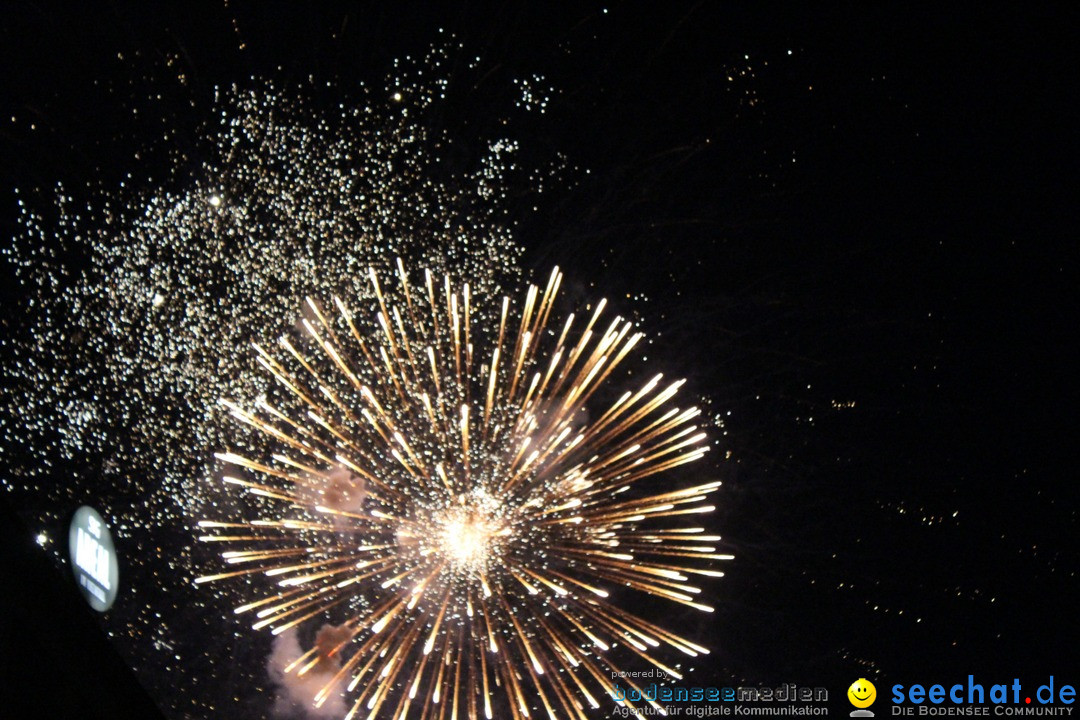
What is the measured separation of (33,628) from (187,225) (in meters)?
7.40

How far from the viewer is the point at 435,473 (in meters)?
9.35

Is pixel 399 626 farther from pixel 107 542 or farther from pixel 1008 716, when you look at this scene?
pixel 1008 716

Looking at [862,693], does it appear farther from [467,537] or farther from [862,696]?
[467,537]

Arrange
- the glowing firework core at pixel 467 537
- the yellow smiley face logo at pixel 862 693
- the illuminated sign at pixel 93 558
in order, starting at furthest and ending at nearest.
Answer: the yellow smiley face logo at pixel 862 693 → the glowing firework core at pixel 467 537 → the illuminated sign at pixel 93 558

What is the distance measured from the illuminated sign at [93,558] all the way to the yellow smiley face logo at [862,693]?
11.0 m

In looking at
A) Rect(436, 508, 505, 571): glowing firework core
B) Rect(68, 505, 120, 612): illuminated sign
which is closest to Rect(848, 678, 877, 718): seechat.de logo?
Rect(436, 508, 505, 571): glowing firework core

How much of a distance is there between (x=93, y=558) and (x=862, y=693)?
459 inches

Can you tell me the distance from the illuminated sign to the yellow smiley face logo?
11.0 metres

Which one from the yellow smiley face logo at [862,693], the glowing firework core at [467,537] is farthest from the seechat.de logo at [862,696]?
the glowing firework core at [467,537]

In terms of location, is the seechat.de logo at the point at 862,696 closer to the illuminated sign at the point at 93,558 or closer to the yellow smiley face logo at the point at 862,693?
the yellow smiley face logo at the point at 862,693

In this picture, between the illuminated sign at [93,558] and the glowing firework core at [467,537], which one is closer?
the illuminated sign at [93,558]

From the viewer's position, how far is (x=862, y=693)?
13.1 m

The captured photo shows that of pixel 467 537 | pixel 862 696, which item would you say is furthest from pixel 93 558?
pixel 862 696

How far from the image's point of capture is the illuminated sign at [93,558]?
551 cm
